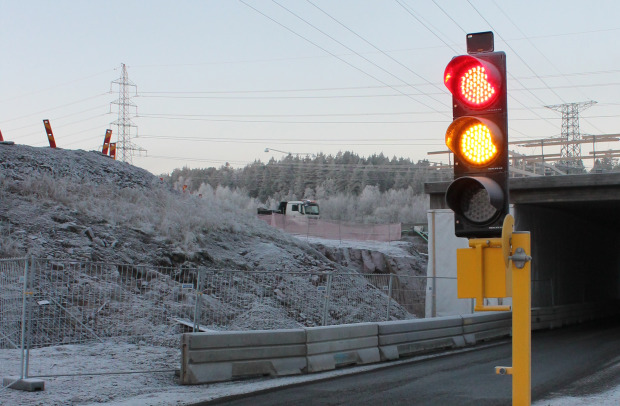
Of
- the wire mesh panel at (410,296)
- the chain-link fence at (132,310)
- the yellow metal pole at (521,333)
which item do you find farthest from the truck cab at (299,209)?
the yellow metal pole at (521,333)

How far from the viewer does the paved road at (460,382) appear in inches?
370

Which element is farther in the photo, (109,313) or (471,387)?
(109,313)

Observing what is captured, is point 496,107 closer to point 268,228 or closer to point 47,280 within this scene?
point 47,280

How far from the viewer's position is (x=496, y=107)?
180 inches

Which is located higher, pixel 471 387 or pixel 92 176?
pixel 92 176

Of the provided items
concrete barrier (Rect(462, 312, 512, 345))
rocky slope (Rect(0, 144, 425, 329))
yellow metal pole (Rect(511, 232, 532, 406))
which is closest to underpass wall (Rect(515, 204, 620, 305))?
concrete barrier (Rect(462, 312, 512, 345))

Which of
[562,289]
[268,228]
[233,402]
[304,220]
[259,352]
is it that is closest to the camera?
[233,402]

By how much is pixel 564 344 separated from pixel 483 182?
14.9 metres

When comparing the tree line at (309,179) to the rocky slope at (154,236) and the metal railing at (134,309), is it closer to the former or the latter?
the rocky slope at (154,236)

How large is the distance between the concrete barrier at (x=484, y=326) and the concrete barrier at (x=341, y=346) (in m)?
4.67

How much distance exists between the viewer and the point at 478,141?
459 cm

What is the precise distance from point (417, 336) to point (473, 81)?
11554 millimetres

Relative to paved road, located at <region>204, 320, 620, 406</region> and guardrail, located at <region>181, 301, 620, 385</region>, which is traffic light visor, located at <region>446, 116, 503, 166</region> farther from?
guardrail, located at <region>181, 301, 620, 385</region>

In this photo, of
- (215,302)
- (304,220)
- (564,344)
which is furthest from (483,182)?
(304,220)
